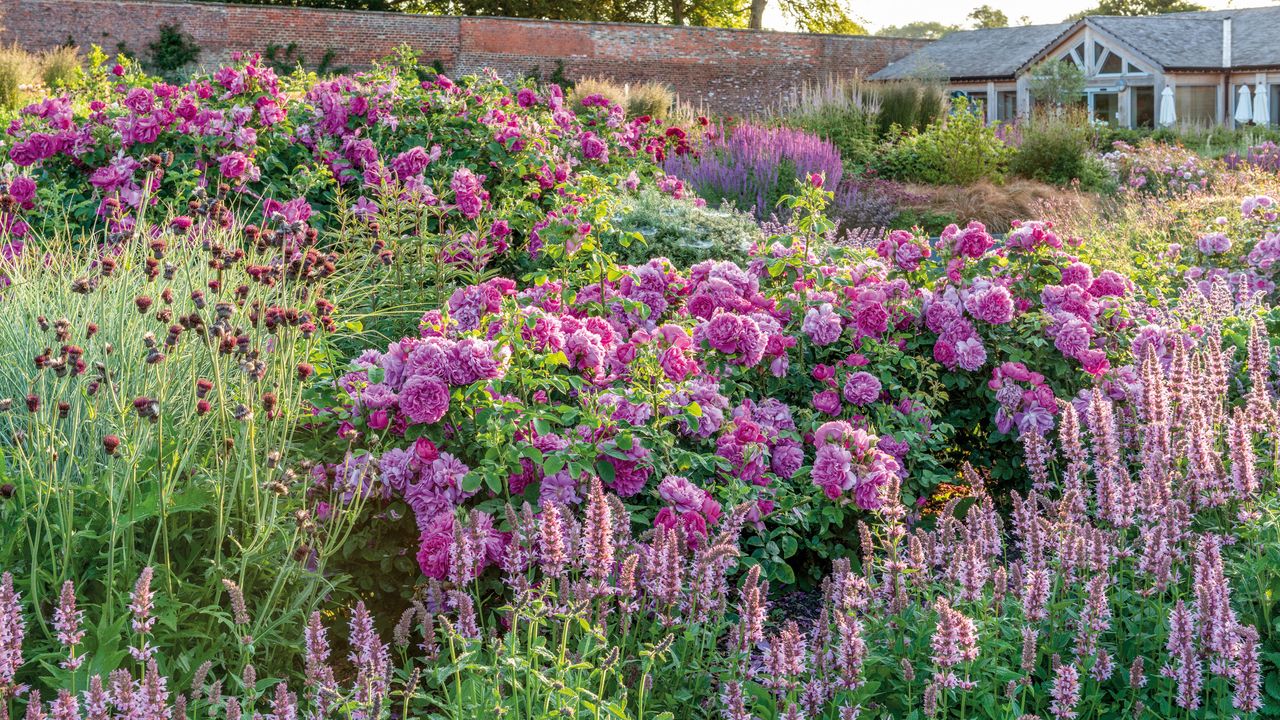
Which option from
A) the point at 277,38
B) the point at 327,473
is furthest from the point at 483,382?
the point at 277,38

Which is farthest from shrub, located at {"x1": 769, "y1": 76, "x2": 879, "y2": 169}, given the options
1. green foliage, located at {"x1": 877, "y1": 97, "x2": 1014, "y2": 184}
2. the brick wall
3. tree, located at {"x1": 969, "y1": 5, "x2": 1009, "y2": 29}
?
tree, located at {"x1": 969, "y1": 5, "x2": 1009, "y2": 29}

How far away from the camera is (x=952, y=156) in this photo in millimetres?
14430

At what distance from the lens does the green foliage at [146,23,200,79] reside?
25766mm

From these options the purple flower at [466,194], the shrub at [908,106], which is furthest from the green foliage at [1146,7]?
the purple flower at [466,194]

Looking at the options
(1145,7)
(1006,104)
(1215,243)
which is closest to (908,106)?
(1215,243)

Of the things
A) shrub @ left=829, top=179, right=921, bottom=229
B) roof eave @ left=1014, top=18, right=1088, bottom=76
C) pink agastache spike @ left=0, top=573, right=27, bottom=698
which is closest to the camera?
pink agastache spike @ left=0, top=573, right=27, bottom=698

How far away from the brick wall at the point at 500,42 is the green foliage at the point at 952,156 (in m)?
11.3

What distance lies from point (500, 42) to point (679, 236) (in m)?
23.8

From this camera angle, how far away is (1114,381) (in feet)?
13.6

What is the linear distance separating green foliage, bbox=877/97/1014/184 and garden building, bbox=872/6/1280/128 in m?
15.1

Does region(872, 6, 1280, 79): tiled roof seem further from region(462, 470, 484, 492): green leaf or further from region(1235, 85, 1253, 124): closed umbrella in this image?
region(462, 470, 484, 492): green leaf

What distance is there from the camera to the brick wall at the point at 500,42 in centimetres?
2525

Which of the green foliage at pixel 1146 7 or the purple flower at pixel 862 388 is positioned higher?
the green foliage at pixel 1146 7

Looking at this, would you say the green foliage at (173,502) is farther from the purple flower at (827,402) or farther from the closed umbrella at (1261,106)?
the closed umbrella at (1261,106)
